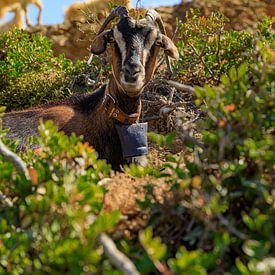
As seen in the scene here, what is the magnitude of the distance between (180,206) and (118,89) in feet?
11.8

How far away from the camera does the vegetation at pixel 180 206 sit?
2609 millimetres

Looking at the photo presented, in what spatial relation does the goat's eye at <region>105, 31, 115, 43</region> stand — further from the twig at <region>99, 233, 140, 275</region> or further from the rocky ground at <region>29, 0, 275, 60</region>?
the rocky ground at <region>29, 0, 275, 60</region>

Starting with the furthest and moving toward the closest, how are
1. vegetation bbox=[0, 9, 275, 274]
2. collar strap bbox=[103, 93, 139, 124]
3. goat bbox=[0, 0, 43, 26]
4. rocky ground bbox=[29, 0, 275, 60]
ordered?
1. goat bbox=[0, 0, 43, 26]
2. rocky ground bbox=[29, 0, 275, 60]
3. collar strap bbox=[103, 93, 139, 124]
4. vegetation bbox=[0, 9, 275, 274]

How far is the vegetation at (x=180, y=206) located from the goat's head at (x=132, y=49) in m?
2.41

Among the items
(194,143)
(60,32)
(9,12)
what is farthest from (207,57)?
(9,12)

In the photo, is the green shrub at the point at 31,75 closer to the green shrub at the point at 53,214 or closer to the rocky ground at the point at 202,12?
the green shrub at the point at 53,214

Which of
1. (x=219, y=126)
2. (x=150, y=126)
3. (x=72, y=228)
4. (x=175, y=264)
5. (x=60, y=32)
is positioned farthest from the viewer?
(x=60, y=32)

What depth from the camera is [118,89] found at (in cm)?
A: 651

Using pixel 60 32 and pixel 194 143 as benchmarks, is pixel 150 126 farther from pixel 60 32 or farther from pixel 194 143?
pixel 60 32

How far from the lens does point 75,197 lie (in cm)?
286

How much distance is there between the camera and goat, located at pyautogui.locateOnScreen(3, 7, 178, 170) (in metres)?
6.07

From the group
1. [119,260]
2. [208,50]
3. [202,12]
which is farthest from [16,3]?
[119,260]

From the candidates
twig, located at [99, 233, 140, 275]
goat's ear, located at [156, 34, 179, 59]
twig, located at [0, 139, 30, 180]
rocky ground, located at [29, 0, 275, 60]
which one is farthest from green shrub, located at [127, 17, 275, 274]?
rocky ground, located at [29, 0, 275, 60]

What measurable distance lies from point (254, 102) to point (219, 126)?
0.23 m
